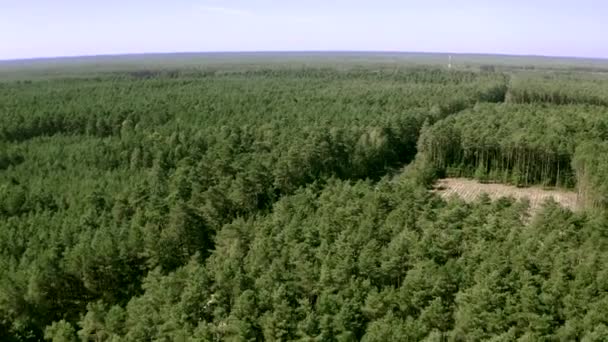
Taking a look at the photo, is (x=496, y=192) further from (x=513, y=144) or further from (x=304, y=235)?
(x=304, y=235)

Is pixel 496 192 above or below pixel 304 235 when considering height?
below

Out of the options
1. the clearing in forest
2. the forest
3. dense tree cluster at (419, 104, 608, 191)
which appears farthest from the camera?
dense tree cluster at (419, 104, 608, 191)

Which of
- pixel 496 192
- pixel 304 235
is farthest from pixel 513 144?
pixel 304 235

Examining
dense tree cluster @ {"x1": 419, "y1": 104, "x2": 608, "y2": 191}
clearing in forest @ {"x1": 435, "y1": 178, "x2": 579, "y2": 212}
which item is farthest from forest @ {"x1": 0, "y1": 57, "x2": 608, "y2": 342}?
clearing in forest @ {"x1": 435, "y1": 178, "x2": 579, "y2": 212}

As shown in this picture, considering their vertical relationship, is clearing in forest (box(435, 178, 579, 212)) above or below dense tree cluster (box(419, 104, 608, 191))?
below

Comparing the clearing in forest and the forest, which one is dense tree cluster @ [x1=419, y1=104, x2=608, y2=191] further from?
the clearing in forest
